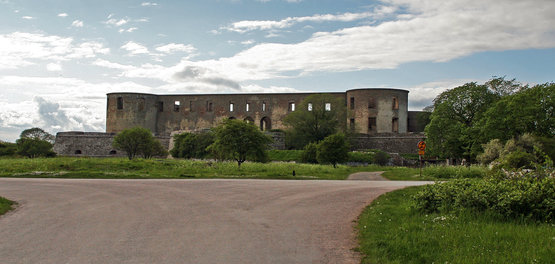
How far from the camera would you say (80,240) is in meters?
8.07

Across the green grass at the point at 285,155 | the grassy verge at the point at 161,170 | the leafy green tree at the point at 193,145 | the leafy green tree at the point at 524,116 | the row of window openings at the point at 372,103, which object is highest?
the row of window openings at the point at 372,103

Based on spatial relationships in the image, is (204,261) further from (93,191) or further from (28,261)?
(93,191)

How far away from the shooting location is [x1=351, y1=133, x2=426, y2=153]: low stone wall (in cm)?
5775

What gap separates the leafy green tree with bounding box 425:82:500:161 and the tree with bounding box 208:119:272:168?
1807 cm

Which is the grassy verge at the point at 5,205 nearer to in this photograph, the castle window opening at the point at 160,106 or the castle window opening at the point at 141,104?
the castle window opening at the point at 141,104

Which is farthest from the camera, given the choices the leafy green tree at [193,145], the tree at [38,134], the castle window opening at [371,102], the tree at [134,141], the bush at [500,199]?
the tree at [38,134]

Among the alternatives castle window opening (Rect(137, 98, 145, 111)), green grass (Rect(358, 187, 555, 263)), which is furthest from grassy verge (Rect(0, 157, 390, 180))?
castle window opening (Rect(137, 98, 145, 111))

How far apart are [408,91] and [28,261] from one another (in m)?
62.3

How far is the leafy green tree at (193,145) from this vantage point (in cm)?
4841

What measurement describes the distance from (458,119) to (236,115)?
35122 mm

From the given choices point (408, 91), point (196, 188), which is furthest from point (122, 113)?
point (196, 188)

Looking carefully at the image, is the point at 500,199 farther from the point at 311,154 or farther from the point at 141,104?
the point at 141,104

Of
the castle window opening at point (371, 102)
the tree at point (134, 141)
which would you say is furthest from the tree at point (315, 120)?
the tree at point (134, 141)

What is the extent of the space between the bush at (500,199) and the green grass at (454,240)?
36 centimetres
